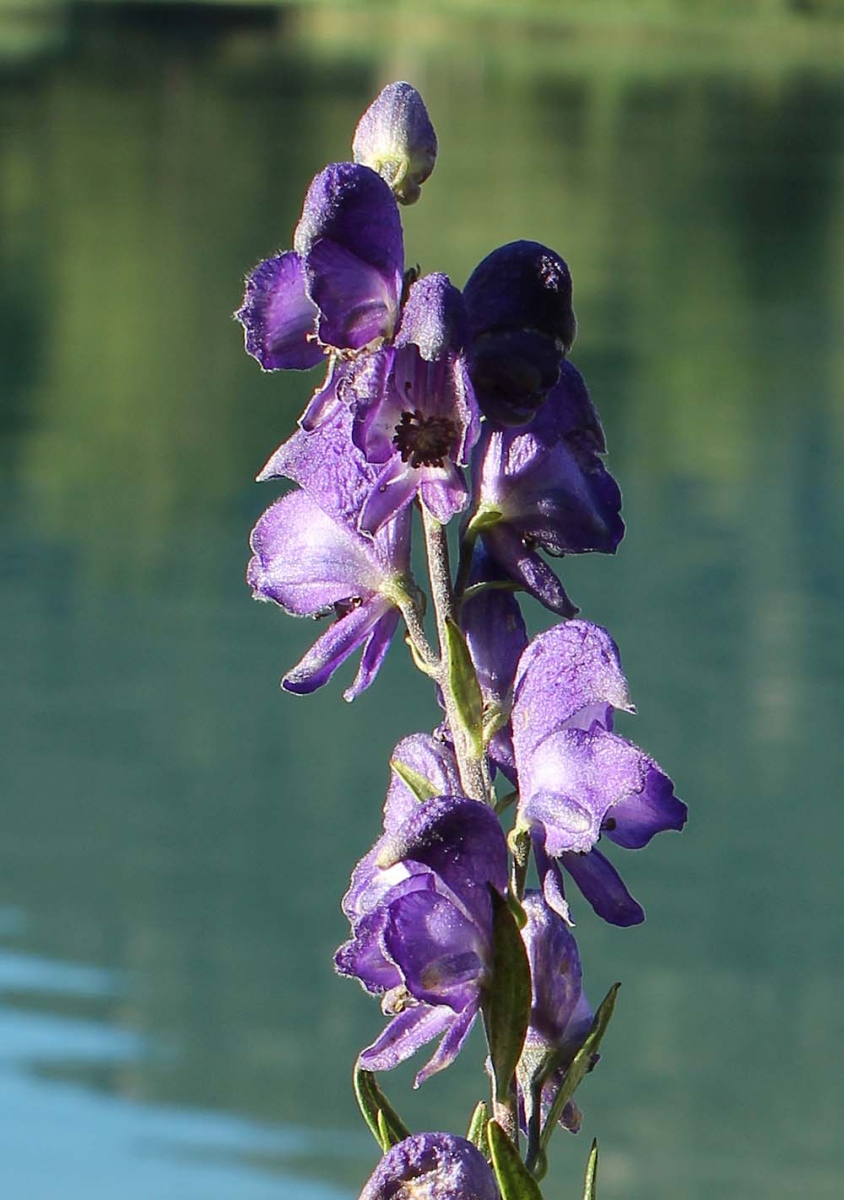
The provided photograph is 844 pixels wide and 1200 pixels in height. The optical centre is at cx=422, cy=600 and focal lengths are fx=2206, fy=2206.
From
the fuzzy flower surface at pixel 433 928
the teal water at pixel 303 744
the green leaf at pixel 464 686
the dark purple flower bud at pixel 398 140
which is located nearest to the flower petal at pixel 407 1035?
the fuzzy flower surface at pixel 433 928

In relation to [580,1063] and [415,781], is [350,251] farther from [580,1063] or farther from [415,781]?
[580,1063]

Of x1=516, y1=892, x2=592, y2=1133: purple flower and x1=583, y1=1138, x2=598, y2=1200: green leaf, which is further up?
x1=516, y1=892, x2=592, y2=1133: purple flower

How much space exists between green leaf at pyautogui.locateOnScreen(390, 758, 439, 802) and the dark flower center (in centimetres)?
13

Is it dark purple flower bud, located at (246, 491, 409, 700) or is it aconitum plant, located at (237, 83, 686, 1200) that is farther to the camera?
dark purple flower bud, located at (246, 491, 409, 700)

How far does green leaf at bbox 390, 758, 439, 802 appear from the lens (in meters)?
0.88

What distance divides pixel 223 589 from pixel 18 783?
230 centimetres

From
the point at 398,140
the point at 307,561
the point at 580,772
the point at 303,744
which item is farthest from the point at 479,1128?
the point at 303,744

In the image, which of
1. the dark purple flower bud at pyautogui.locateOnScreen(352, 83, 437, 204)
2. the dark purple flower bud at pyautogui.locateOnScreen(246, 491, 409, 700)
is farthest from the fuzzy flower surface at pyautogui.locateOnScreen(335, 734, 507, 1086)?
the dark purple flower bud at pyautogui.locateOnScreen(352, 83, 437, 204)

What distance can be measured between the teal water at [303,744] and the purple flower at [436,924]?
4139mm

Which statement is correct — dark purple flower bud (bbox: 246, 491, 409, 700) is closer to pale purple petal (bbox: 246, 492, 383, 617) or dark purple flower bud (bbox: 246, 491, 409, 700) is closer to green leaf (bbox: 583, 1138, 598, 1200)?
pale purple petal (bbox: 246, 492, 383, 617)

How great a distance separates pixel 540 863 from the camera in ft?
2.86

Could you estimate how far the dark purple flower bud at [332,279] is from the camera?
84 cm

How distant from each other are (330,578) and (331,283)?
15 centimetres

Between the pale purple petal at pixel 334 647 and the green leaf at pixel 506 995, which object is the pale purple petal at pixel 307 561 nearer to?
the pale purple petal at pixel 334 647
